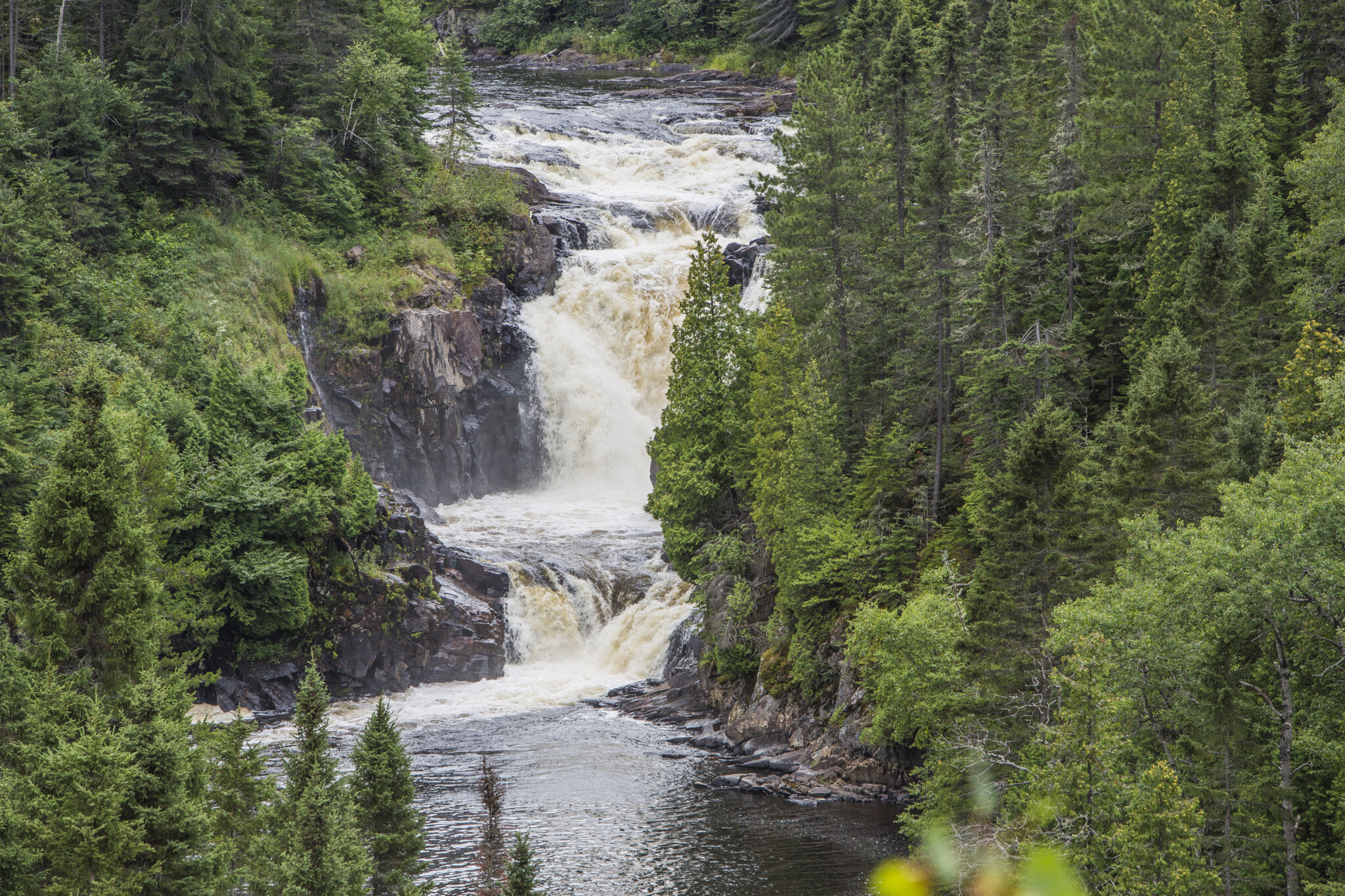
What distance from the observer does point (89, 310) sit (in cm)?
4766

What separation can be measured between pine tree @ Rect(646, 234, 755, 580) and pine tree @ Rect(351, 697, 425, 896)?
74.9 feet

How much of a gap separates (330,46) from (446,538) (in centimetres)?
3368

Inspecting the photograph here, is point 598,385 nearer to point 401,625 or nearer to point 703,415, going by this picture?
point 703,415

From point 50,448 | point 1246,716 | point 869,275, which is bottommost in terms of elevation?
point 1246,716

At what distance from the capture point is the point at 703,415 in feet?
152

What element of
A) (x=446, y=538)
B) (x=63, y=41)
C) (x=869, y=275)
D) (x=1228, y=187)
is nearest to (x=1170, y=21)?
(x=1228, y=187)

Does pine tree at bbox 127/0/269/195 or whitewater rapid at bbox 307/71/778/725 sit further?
pine tree at bbox 127/0/269/195

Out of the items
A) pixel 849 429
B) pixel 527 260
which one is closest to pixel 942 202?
pixel 849 429

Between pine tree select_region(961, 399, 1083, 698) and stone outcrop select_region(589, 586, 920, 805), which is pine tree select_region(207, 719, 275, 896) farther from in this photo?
pine tree select_region(961, 399, 1083, 698)

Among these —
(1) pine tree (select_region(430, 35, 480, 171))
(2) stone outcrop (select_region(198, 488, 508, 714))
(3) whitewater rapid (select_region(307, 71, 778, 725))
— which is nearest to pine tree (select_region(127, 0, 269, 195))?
(1) pine tree (select_region(430, 35, 480, 171))

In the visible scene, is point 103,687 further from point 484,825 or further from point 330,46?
point 330,46

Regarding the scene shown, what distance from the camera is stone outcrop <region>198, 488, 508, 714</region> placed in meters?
46.2

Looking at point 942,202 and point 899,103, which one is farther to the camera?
point 899,103

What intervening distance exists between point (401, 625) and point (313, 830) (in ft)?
94.4
